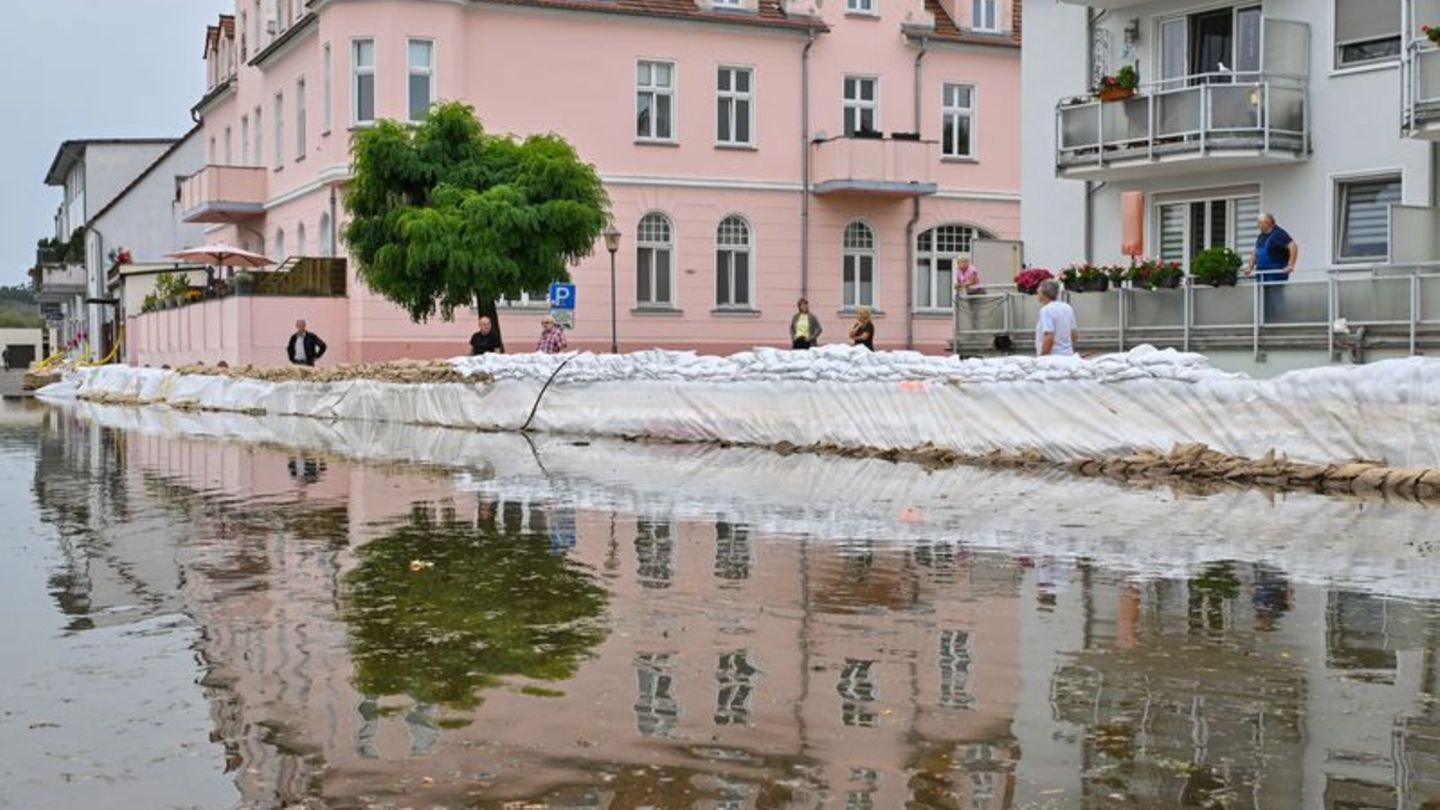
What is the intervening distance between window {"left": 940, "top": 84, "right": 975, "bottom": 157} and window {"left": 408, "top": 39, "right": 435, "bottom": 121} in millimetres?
14022

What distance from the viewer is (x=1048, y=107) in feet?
104

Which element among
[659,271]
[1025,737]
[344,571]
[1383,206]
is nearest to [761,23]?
[659,271]

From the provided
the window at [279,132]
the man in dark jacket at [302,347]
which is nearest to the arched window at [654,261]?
the man in dark jacket at [302,347]

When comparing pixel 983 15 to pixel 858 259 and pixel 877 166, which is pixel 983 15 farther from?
pixel 858 259

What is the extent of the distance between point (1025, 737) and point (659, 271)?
127ft

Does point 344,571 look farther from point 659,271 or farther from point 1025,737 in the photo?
point 659,271

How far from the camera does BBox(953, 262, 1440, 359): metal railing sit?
71.8ft

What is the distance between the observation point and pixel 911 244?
154ft

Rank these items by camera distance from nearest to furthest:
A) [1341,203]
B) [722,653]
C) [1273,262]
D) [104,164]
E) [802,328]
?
[722,653]
[1273,262]
[1341,203]
[802,328]
[104,164]

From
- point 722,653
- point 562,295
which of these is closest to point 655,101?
point 562,295

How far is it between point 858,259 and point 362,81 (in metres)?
13.3

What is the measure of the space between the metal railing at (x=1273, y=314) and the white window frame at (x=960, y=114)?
68.2ft

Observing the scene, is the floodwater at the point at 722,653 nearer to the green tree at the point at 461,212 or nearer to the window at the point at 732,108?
the green tree at the point at 461,212

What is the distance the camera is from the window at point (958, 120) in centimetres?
4800
